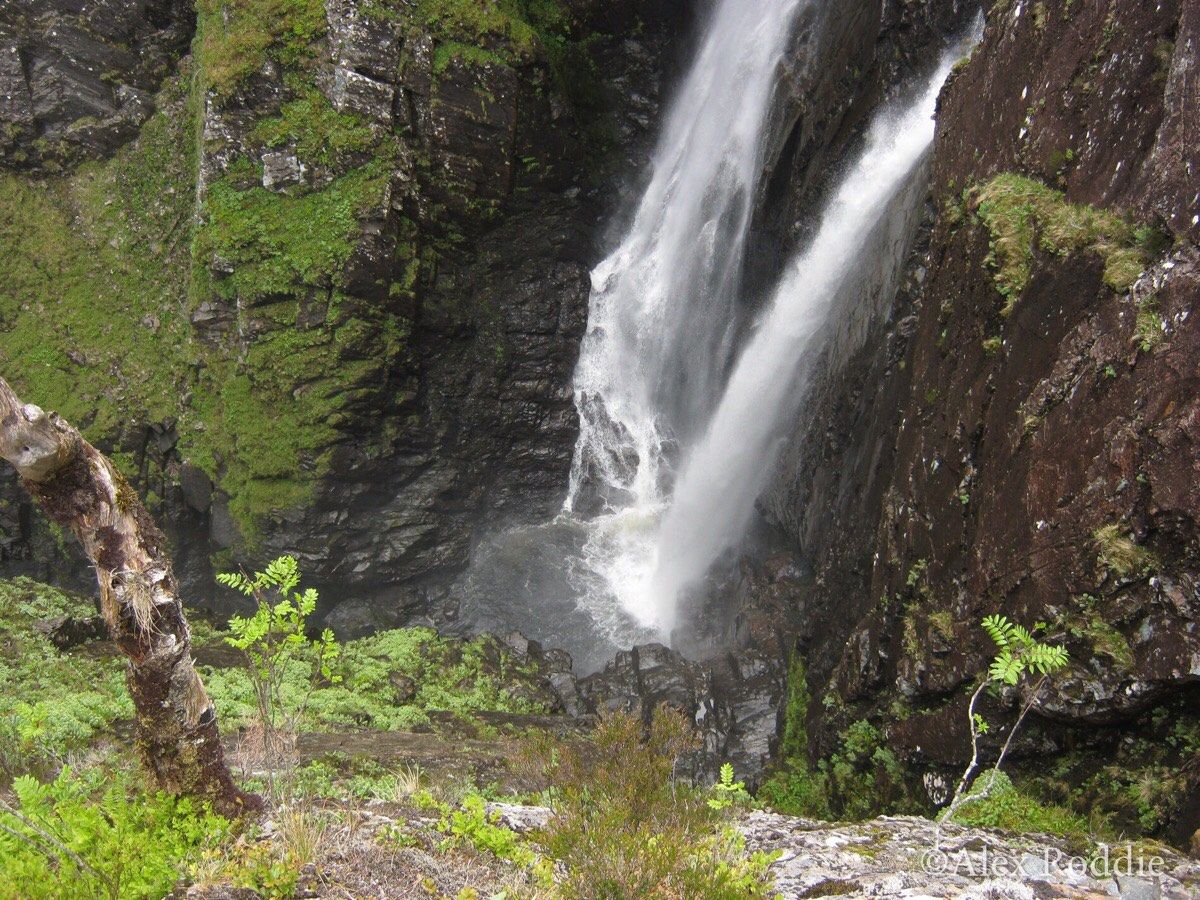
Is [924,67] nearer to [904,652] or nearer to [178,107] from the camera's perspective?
[904,652]

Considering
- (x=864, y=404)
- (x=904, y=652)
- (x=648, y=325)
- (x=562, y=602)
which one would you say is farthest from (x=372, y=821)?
(x=648, y=325)

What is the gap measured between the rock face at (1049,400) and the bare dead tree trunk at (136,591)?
198 inches

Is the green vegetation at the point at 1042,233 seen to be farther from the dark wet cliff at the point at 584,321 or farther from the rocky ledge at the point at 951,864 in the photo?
the rocky ledge at the point at 951,864

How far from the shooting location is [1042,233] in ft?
18.7

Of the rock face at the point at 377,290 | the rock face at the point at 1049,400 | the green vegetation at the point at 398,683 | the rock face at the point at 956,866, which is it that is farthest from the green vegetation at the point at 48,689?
the rock face at the point at 1049,400

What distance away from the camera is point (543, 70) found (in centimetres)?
1449

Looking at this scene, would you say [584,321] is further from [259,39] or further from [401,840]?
[401,840]

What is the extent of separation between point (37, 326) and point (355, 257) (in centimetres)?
731

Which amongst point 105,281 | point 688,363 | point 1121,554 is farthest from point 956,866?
point 105,281

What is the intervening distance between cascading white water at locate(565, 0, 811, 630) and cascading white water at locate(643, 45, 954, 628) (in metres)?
0.67

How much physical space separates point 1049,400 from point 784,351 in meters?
7.15

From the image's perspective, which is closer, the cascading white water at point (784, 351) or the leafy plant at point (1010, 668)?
the leafy plant at point (1010, 668)

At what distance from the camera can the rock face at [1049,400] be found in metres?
4.45

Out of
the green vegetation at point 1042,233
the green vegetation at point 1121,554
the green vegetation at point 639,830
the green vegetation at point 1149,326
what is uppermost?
the green vegetation at point 1042,233
